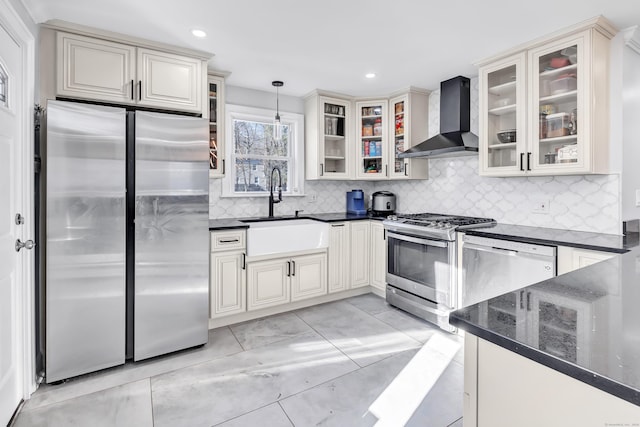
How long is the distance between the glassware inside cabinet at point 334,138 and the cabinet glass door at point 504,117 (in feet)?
5.29

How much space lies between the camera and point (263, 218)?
3.64 m

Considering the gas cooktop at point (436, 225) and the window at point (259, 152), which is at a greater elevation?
the window at point (259, 152)

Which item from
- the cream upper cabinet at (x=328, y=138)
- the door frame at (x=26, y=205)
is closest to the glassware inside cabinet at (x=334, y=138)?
the cream upper cabinet at (x=328, y=138)

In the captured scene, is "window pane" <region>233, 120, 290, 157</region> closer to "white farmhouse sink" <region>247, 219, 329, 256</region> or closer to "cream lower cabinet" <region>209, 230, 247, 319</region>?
"white farmhouse sink" <region>247, 219, 329, 256</region>

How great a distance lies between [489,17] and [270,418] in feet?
9.29

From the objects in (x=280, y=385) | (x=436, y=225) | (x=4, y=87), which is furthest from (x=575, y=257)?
(x=4, y=87)

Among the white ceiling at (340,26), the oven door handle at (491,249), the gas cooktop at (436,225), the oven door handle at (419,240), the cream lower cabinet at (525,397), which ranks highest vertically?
the white ceiling at (340,26)

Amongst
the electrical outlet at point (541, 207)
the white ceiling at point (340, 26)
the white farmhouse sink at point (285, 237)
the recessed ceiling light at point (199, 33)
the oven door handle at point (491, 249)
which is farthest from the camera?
the white farmhouse sink at point (285, 237)

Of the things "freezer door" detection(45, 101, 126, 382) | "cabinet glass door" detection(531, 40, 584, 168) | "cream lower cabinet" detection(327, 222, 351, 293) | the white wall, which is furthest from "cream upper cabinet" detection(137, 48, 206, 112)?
the white wall

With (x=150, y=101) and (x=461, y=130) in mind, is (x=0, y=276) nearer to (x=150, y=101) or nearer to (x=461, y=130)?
(x=150, y=101)

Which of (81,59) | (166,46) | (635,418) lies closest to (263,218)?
(166,46)

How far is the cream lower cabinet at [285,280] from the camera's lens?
3.11 metres

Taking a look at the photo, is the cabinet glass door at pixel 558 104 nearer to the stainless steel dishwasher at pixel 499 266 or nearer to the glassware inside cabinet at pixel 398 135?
the stainless steel dishwasher at pixel 499 266

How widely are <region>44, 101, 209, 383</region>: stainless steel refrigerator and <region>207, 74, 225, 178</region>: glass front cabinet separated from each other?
62cm
